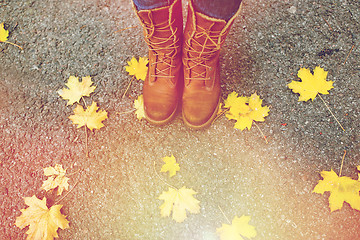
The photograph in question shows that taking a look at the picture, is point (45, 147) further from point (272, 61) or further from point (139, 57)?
point (272, 61)

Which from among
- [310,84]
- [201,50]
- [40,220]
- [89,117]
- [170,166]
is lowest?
[40,220]

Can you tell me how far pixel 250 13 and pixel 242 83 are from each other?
21.4 inches

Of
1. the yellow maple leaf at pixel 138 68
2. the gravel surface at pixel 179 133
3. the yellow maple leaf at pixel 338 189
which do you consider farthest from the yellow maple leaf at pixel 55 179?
the yellow maple leaf at pixel 338 189

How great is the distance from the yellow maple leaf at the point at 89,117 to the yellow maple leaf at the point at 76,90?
82 mm

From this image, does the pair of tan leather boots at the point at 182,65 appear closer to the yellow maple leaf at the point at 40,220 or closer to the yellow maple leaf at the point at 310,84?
the yellow maple leaf at the point at 310,84

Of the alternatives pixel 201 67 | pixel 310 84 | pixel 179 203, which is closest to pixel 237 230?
pixel 179 203

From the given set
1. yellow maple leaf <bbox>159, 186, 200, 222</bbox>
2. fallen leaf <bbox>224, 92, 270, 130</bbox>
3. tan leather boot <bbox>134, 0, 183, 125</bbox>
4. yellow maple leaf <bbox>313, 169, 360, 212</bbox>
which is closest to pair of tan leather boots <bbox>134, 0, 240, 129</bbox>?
tan leather boot <bbox>134, 0, 183, 125</bbox>

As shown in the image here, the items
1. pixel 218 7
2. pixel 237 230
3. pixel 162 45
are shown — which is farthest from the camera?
pixel 237 230

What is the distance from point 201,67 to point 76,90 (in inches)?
32.1

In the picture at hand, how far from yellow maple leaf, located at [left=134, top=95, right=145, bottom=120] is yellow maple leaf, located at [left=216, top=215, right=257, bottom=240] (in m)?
0.76

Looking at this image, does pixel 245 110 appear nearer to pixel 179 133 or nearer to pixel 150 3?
pixel 179 133

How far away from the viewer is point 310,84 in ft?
4.91

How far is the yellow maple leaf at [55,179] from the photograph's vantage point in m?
1.36

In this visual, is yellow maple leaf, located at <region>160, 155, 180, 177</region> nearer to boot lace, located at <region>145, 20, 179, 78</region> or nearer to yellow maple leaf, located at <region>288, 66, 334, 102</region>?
boot lace, located at <region>145, 20, 179, 78</region>
